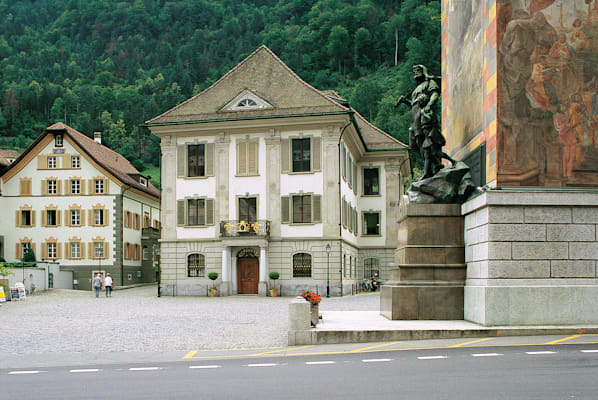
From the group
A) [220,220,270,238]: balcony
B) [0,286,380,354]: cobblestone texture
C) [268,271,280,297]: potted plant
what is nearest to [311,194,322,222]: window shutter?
[220,220,270,238]: balcony

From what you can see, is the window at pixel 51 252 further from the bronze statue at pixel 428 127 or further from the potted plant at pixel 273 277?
the bronze statue at pixel 428 127

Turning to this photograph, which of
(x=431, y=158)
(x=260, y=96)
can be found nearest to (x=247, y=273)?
(x=260, y=96)

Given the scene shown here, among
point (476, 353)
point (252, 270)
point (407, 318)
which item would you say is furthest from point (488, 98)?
point (252, 270)

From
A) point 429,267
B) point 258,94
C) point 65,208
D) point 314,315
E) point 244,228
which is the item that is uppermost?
point 258,94

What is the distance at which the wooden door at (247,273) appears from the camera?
41.8 meters

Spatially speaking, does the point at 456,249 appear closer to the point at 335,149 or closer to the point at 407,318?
the point at 407,318

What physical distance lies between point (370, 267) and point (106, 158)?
23274 millimetres

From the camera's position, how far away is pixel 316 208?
41.0 metres

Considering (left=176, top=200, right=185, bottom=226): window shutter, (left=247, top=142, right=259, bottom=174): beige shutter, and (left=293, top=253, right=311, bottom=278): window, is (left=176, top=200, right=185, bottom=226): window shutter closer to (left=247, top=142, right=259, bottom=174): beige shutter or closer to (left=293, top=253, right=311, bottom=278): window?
(left=247, top=142, right=259, bottom=174): beige shutter

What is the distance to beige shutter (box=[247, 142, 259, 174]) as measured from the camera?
137ft

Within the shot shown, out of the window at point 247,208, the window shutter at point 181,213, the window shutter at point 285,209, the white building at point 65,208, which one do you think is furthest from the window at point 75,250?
the window shutter at point 285,209

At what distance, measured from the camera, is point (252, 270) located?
137 ft

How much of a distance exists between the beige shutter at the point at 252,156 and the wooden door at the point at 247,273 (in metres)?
5.12

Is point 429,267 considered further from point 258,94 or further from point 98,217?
point 98,217
